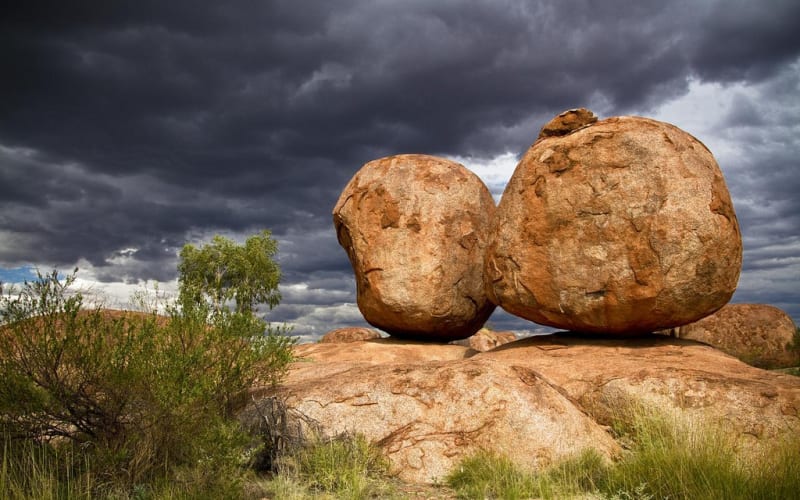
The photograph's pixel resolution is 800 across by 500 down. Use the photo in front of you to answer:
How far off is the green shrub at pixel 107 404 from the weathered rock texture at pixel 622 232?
270 inches

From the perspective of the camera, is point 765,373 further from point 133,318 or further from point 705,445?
point 133,318

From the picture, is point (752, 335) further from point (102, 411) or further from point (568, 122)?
point (102, 411)

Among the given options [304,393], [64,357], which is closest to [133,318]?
[64,357]

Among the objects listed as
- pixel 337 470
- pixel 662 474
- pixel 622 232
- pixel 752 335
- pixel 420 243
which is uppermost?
pixel 420 243

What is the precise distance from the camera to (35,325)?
772 cm

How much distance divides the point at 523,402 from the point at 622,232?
14.8 ft

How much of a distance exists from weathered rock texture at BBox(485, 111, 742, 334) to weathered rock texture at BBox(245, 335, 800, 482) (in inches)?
42.1

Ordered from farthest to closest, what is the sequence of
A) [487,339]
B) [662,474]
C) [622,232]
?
[487,339]
[622,232]
[662,474]

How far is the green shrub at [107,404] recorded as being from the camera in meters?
7.36

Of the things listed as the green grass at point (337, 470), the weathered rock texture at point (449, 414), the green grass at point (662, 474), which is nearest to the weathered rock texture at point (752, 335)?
the weathered rock texture at point (449, 414)

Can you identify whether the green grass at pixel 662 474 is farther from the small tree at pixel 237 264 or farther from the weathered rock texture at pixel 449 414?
the small tree at pixel 237 264

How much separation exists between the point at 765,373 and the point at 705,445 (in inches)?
184

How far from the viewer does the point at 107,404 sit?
7.72 m

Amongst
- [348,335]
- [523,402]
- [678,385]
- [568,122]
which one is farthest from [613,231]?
[348,335]
